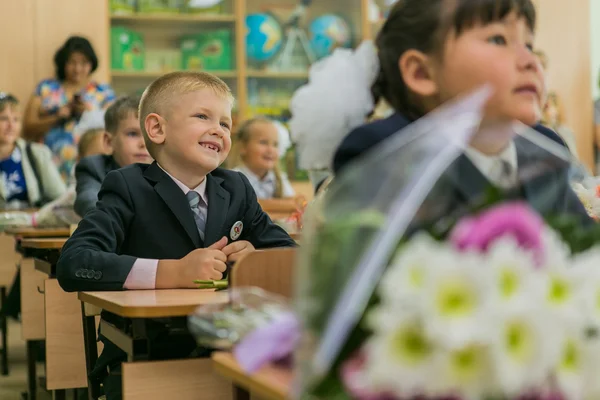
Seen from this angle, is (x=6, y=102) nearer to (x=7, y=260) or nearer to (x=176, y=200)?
(x=7, y=260)

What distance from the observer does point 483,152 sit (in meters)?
0.94

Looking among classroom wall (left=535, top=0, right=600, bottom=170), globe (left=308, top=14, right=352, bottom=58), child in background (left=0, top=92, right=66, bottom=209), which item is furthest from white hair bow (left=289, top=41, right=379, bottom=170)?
classroom wall (left=535, top=0, right=600, bottom=170)

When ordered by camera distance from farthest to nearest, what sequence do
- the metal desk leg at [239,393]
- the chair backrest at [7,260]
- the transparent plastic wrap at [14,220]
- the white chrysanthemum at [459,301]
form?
the transparent plastic wrap at [14,220] < the chair backrest at [7,260] < the metal desk leg at [239,393] < the white chrysanthemum at [459,301]

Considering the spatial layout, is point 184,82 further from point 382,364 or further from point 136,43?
point 136,43

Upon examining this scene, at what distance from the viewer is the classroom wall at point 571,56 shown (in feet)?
26.8

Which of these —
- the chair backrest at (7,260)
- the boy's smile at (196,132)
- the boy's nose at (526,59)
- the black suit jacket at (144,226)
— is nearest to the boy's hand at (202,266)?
the black suit jacket at (144,226)

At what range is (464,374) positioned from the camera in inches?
29.6

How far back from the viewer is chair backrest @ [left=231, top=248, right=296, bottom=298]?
1.37m

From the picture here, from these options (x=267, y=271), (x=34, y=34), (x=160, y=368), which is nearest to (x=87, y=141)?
(x=34, y=34)

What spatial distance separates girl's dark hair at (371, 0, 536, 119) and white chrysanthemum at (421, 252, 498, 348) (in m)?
0.59

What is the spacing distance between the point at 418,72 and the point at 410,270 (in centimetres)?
70

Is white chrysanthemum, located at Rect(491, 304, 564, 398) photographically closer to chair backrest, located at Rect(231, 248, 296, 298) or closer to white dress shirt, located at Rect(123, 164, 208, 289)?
chair backrest, located at Rect(231, 248, 296, 298)

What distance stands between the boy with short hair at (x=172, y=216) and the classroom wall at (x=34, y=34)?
443 cm

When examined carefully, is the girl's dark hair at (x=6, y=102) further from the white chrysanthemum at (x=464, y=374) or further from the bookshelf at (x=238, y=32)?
the white chrysanthemum at (x=464, y=374)
